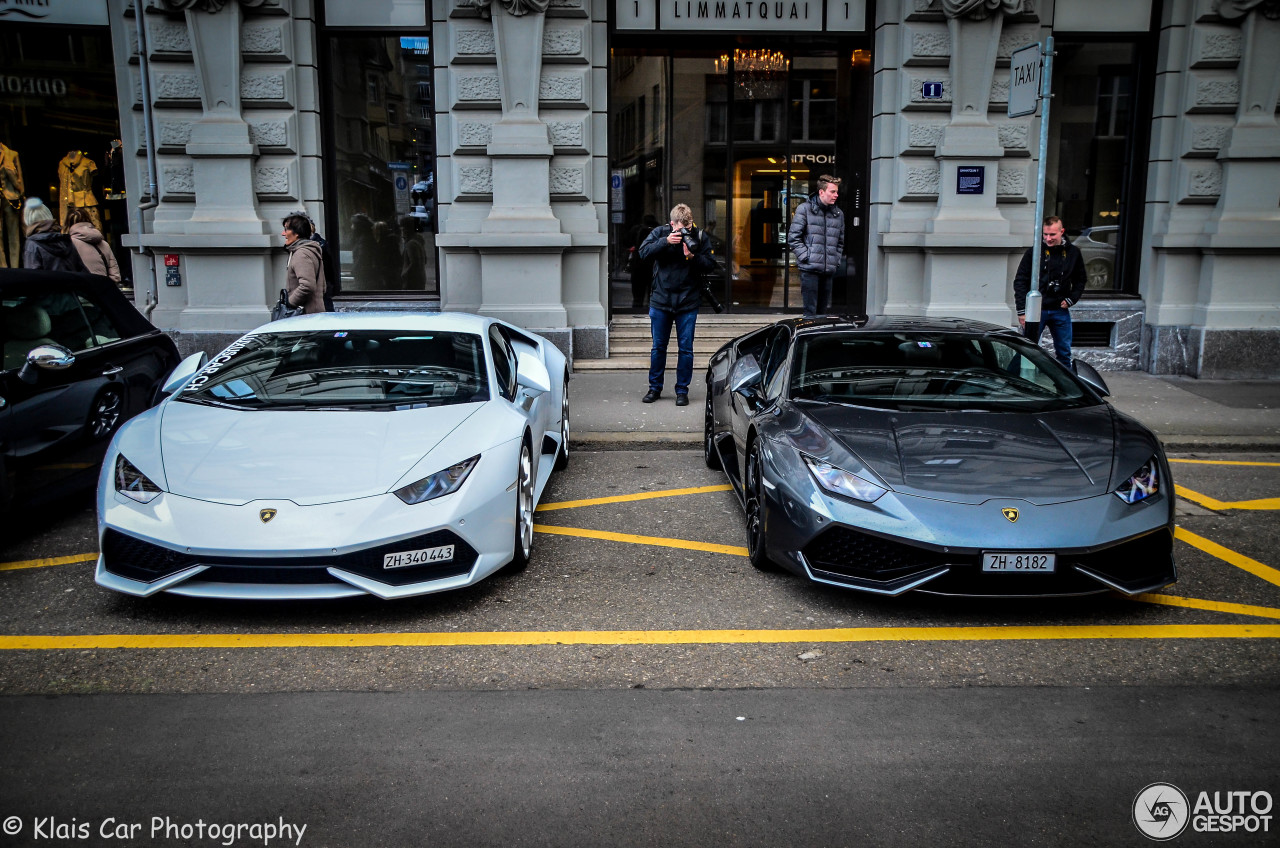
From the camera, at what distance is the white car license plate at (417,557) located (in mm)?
4645

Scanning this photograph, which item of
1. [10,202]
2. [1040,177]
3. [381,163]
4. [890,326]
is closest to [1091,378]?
[890,326]

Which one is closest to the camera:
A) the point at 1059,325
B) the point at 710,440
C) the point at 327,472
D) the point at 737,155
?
the point at 327,472

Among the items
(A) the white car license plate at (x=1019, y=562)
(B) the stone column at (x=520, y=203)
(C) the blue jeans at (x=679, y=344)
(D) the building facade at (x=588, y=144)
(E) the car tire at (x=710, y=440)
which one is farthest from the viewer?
(D) the building facade at (x=588, y=144)

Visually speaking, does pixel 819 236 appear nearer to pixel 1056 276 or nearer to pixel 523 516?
pixel 1056 276

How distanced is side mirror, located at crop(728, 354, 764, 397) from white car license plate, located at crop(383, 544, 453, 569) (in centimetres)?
233

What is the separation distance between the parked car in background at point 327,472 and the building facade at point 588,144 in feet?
19.1

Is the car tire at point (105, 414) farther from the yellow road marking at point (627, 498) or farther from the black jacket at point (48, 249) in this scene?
the black jacket at point (48, 249)

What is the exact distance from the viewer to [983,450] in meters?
5.08

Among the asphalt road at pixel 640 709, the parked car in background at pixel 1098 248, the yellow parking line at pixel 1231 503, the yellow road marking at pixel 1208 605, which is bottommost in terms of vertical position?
the yellow parking line at pixel 1231 503

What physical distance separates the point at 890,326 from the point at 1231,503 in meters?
2.71

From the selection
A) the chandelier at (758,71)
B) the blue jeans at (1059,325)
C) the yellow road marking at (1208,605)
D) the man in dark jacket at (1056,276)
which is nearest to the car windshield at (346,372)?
the yellow road marking at (1208,605)

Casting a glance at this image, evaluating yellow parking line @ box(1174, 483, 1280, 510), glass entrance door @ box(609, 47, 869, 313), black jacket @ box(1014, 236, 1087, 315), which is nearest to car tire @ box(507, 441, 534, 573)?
yellow parking line @ box(1174, 483, 1280, 510)

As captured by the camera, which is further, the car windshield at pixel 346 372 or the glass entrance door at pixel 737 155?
the glass entrance door at pixel 737 155

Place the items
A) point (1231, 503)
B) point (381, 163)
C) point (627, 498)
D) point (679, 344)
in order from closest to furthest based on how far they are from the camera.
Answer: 1. point (1231, 503)
2. point (627, 498)
3. point (679, 344)
4. point (381, 163)
